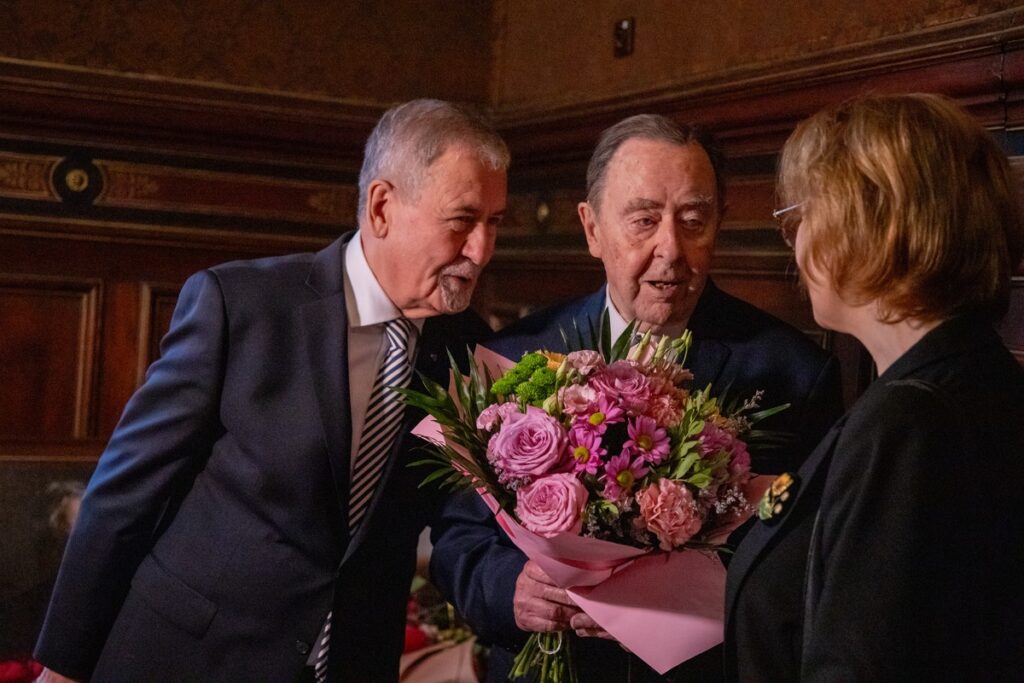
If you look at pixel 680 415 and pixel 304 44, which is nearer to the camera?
pixel 680 415

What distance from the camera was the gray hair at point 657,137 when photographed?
7.14 feet

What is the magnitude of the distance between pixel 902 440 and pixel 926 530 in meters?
0.10

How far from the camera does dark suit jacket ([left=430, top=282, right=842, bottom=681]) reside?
6.48 ft

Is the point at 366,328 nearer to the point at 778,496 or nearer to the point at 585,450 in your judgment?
the point at 585,450

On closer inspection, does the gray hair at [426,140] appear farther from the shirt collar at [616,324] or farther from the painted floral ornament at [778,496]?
the painted floral ornament at [778,496]

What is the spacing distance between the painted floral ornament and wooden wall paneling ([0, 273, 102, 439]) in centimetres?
276

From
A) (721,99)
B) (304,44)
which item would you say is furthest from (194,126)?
(721,99)

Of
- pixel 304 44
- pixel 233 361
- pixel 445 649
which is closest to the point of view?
pixel 233 361

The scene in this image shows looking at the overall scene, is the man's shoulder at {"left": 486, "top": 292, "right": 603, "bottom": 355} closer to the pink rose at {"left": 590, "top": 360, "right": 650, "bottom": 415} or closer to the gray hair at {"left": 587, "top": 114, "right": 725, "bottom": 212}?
the gray hair at {"left": 587, "top": 114, "right": 725, "bottom": 212}

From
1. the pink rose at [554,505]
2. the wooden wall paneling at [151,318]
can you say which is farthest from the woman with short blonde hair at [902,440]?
the wooden wall paneling at [151,318]

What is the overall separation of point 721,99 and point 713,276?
0.47 meters

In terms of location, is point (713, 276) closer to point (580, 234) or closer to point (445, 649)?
point (580, 234)

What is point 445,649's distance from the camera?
3357 mm

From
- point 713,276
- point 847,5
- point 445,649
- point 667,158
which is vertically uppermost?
point 847,5
